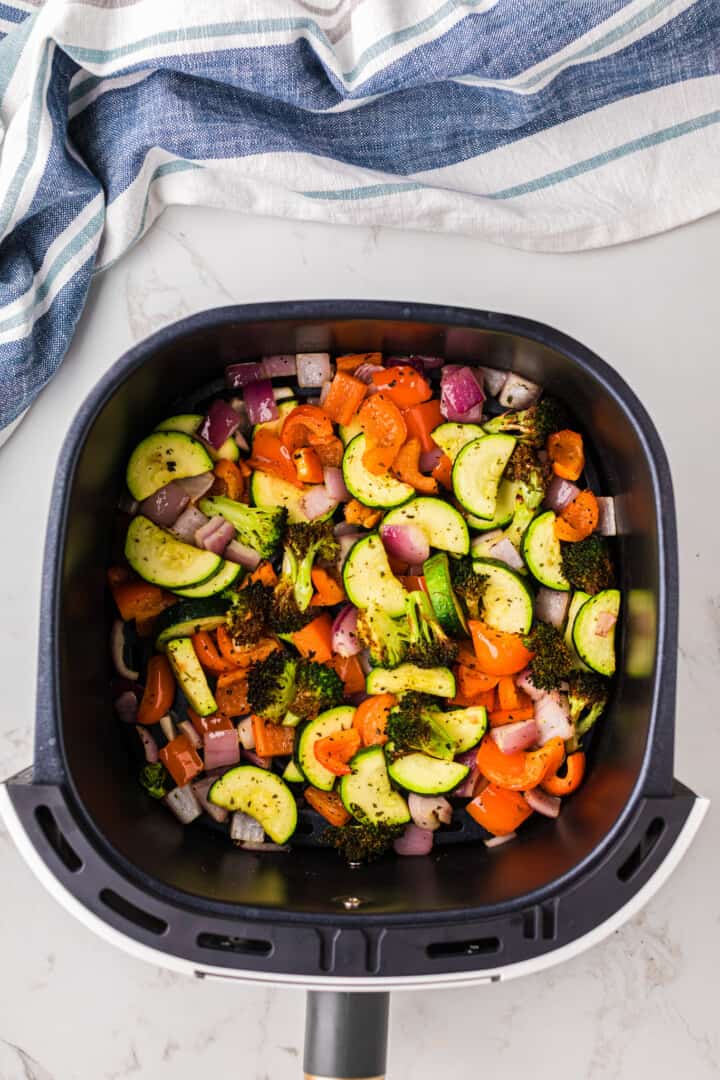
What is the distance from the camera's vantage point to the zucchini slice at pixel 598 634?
1612 mm

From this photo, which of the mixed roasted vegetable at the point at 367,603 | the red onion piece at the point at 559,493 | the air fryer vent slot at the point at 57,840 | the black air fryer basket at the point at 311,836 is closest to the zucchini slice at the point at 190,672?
the mixed roasted vegetable at the point at 367,603

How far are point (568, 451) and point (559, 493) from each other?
0.07m

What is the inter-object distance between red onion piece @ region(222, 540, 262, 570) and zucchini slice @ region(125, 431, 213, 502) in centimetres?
14

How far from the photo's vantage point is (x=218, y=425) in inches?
65.7

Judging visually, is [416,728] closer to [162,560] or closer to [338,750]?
[338,750]

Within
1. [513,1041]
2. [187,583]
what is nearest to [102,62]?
[187,583]

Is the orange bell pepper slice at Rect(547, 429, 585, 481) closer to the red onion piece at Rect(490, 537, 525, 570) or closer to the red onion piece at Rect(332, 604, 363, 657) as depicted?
the red onion piece at Rect(490, 537, 525, 570)

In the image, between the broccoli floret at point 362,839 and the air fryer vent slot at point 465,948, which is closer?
the air fryer vent slot at point 465,948

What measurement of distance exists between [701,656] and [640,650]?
0.27 meters

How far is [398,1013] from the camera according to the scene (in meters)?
1.77

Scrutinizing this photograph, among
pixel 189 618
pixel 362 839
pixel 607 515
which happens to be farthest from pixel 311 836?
pixel 607 515

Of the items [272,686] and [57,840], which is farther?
[272,686]

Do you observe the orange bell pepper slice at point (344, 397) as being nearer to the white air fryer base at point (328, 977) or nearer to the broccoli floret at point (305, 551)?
the broccoli floret at point (305, 551)

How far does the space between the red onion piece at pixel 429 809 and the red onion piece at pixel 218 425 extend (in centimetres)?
68
